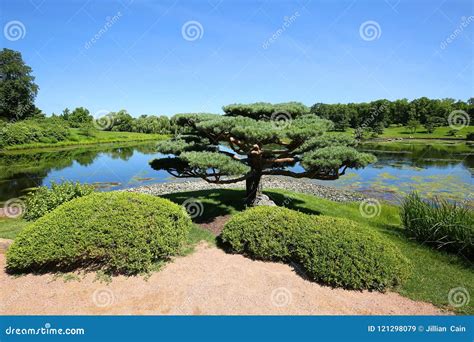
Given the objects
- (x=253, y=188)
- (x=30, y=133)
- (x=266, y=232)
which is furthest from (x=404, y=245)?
(x=30, y=133)

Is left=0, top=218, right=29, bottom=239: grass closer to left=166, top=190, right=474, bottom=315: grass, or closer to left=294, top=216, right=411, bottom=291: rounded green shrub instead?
left=166, top=190, right=474, bottom=315: grass

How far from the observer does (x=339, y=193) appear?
1864cm

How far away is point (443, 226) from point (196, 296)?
7356mm

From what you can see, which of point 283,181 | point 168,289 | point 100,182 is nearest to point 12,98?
point 100,182

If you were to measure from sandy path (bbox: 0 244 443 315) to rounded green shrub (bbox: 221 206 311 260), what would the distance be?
1.88 feet

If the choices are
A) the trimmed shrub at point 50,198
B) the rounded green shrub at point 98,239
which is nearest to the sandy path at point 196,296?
the rounded green shrub at point 98,239

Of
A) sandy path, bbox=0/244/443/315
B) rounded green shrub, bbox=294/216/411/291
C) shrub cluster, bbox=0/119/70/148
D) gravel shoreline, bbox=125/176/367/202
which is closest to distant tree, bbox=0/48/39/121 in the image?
shrub cluster, bbox=0/119/70/148

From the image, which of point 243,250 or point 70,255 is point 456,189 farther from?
point 70,255

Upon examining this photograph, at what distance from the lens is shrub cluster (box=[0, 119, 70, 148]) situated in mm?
44969

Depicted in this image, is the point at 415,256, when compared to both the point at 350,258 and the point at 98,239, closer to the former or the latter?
the point at 350,258

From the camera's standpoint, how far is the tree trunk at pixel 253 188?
1124cm

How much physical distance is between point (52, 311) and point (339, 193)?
54.0 feet

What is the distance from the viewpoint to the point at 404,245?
29.1ft

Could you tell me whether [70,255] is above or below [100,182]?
above
